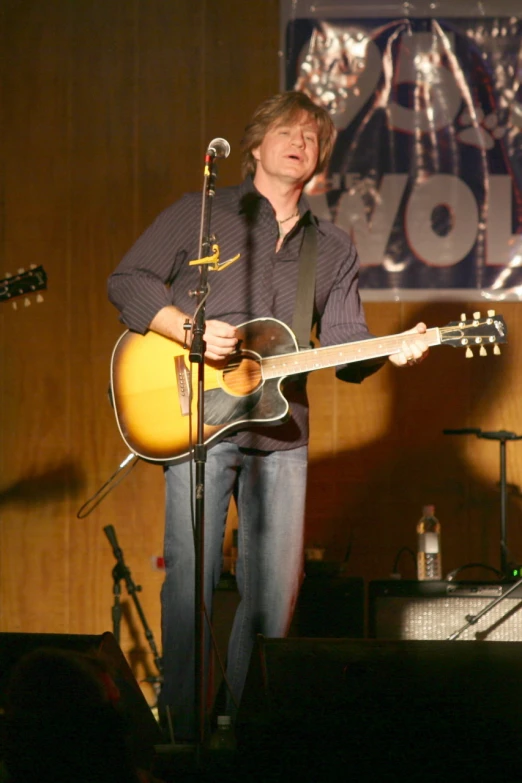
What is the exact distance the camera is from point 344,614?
3.64 m

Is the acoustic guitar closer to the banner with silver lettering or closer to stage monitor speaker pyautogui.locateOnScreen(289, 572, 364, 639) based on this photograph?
stage monitor speaker pyautogui.locateOnScreen(289, 572, 364, 639)

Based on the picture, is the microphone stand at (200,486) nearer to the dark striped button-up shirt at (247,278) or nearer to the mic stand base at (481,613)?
the dark striped button-up shirt at (247,278)

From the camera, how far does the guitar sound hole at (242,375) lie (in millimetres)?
2988

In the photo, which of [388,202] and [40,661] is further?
[388,202]

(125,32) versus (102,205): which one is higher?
(125,32)

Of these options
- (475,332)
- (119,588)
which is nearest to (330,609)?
(119,588)

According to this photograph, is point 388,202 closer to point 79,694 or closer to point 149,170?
point 149,170

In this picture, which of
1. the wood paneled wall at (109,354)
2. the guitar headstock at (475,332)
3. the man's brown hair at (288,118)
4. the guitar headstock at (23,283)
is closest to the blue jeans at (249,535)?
the guitar headstock at (475,332)

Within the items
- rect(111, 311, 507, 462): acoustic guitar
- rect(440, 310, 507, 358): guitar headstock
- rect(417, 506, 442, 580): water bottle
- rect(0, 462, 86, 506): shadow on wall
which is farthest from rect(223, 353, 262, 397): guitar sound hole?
rect(0, 462, 86, 506): shadow on wall

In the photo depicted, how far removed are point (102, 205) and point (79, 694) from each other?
3.55 m

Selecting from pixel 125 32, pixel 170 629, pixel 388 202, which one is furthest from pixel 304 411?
pixel 125 32

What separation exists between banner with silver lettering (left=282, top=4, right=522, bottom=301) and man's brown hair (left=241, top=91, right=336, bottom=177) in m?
1.17

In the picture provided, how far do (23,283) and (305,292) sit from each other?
1.94 m

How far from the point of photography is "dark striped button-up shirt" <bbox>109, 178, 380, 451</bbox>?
10.0 ft
